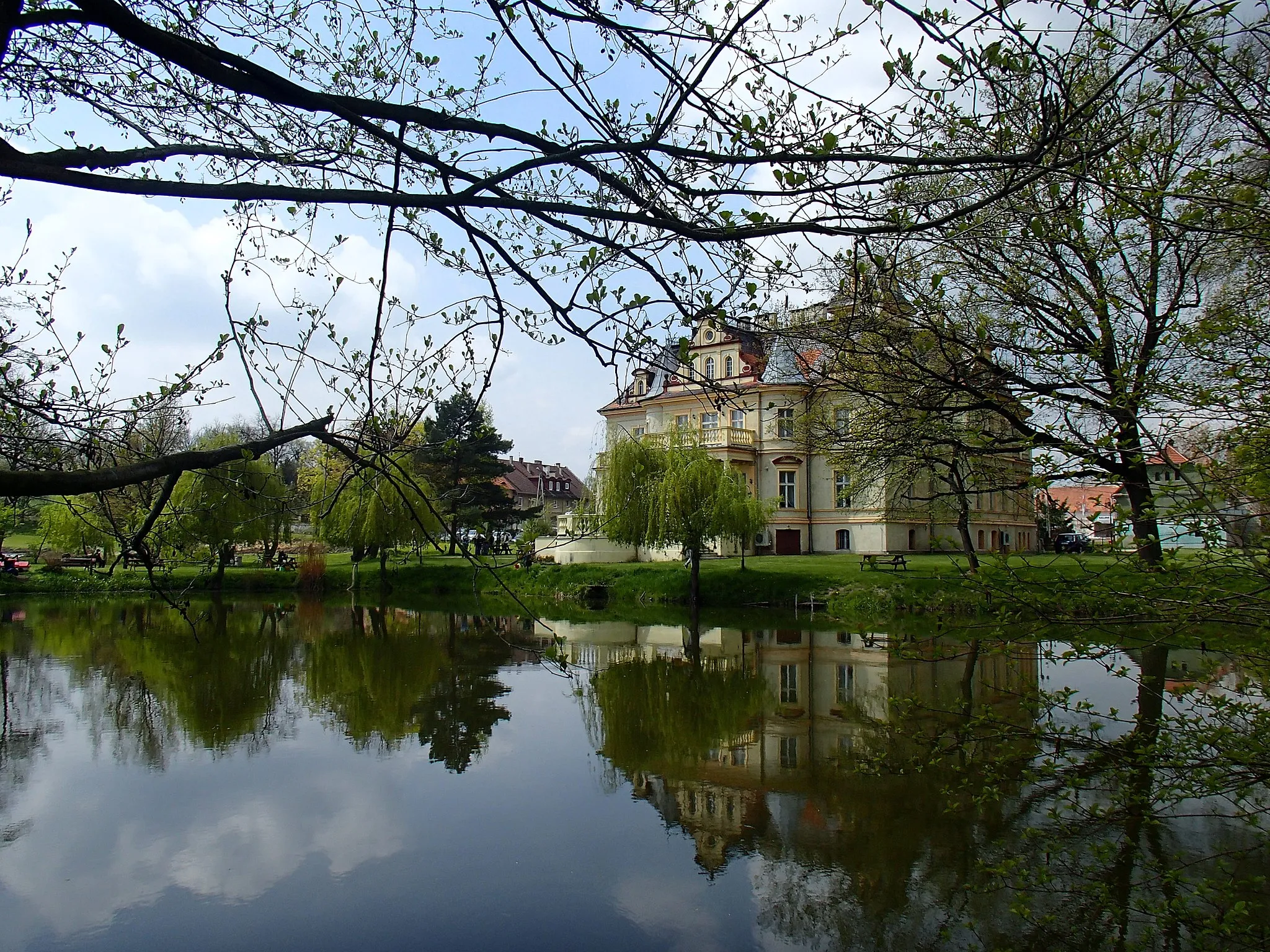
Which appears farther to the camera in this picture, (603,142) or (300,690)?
(300,690)

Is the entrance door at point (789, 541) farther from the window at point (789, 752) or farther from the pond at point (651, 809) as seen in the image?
the window at point (789, 752)

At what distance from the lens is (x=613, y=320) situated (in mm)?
3025

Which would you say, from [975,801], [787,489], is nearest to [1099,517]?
[975,801]

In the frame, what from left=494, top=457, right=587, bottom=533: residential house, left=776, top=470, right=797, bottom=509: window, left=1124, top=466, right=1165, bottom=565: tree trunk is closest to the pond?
left=1124, top=466, right=1165, bottom=565: tree trunk

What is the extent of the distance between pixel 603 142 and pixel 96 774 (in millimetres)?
9771

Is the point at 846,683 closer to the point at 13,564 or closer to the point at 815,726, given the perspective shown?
the point at 815,726

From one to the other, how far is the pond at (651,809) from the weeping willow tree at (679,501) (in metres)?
10.0

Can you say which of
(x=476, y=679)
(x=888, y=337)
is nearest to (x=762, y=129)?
(x=888, y=337)

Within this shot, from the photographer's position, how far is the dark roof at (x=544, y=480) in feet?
210

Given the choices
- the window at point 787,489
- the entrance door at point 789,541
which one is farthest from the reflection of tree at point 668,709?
the window at point 787,489

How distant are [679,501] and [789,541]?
34.7 feet

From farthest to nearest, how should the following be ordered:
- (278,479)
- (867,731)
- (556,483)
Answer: (556,483)
(867,731)
(278,479)

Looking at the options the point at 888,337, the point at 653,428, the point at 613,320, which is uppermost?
the point at 653,428

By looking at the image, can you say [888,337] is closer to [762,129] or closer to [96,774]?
[762,129]
